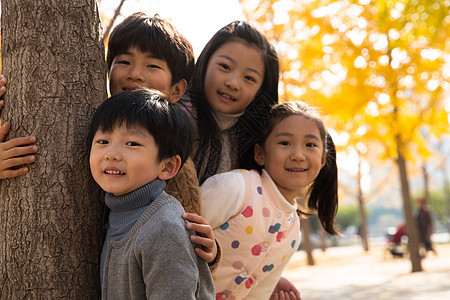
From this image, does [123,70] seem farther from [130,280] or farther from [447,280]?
[447,280]

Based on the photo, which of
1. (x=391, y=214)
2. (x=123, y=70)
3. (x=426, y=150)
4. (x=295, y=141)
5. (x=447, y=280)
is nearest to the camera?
(x=123, y=70)

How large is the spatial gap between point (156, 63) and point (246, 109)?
81 centimetres

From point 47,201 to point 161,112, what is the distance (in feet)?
1.78

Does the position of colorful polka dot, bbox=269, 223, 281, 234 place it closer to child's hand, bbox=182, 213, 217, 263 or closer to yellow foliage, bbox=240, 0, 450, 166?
child's hand, bbox=182, 213, 217, 263

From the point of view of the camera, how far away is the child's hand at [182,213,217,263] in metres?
1.68

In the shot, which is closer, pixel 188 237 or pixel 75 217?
pixel 188 237

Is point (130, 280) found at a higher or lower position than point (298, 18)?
lower

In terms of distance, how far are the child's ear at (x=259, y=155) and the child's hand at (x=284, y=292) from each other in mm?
766

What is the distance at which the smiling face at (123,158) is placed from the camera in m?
1.67

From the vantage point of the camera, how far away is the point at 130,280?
5.17 feet

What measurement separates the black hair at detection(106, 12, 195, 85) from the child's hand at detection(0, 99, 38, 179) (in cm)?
62

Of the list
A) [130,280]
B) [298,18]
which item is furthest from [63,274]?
[298,18]

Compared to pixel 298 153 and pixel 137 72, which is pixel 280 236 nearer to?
pixel 298 153

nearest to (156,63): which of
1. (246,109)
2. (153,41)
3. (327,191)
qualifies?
(153,41)
